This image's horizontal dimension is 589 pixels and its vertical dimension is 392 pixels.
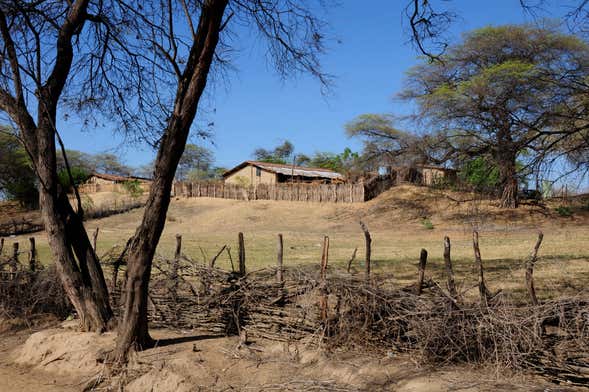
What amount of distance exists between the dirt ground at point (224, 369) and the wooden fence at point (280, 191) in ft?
108

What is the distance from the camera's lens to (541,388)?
4496mm

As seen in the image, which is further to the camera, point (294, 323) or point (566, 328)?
point (294, 323)

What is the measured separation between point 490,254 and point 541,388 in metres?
11.9

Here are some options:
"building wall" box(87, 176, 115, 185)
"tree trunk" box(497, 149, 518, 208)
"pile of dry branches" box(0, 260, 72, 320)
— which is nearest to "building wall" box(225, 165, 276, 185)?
"building wall" box(87, 176, 115, 185)

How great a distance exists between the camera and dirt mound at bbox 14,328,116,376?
607 centimetres

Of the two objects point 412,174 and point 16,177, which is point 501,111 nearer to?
point 412,174

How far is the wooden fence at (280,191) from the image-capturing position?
39344 mm

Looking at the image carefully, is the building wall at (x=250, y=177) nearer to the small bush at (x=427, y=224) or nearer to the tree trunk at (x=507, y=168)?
the small bush at (x=427, y=224)

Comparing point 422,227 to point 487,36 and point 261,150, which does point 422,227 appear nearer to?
point 487,36

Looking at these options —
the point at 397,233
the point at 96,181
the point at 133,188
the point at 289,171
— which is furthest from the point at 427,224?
the point at 96,181

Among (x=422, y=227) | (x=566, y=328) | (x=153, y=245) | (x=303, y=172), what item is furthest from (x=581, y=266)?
(x=303, y=172)

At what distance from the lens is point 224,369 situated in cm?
564

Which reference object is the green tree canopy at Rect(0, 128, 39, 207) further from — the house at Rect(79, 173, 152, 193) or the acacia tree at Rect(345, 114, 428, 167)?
the acacia tree at Rect(345, 114, 428, 167)

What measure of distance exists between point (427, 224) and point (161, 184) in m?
25.2
